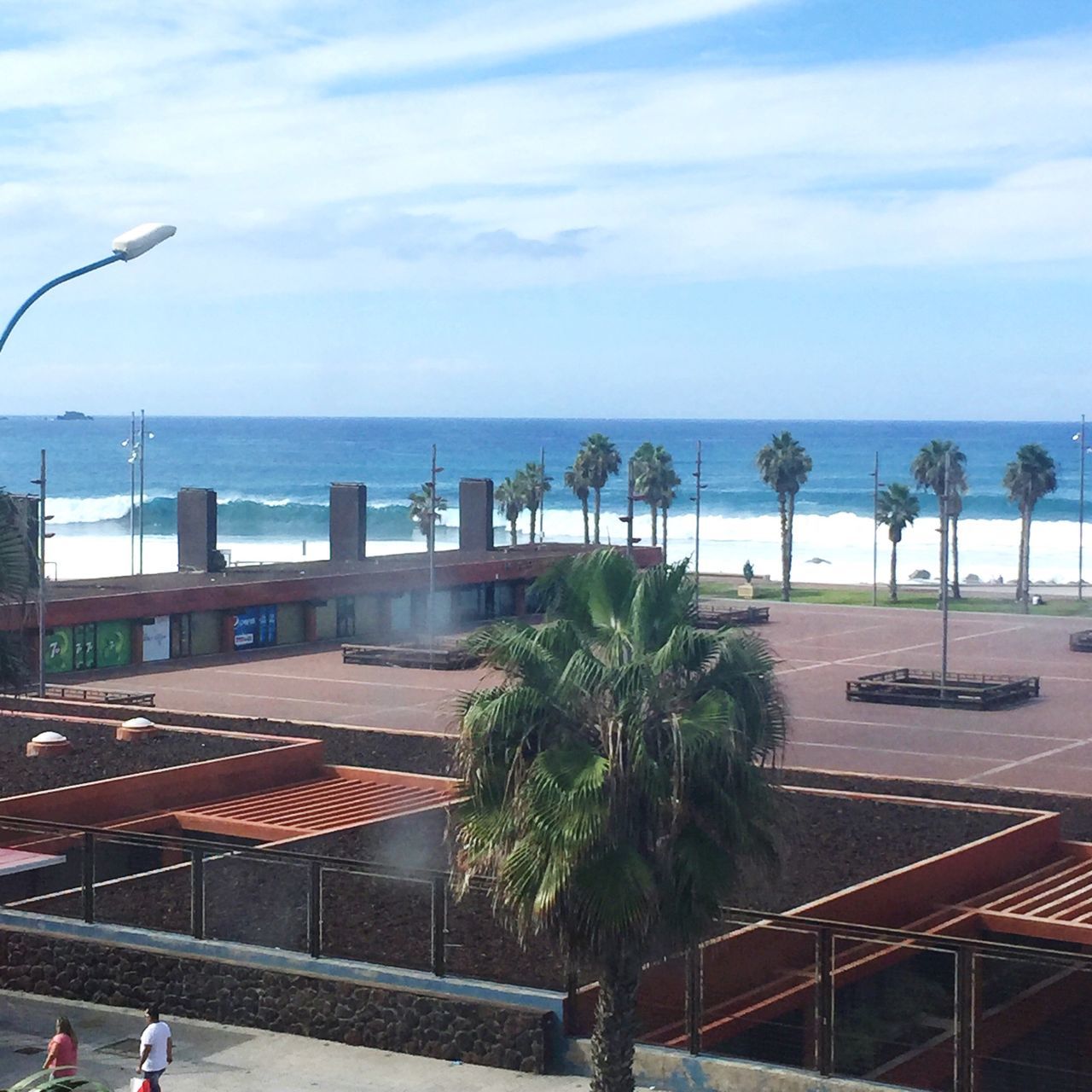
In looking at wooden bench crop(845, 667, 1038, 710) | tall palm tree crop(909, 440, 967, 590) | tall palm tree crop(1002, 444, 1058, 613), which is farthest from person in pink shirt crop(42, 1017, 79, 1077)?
tall palm tree crop(1002, 444, 1058, 613)

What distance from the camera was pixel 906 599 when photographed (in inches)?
3169

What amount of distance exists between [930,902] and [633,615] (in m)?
10.2

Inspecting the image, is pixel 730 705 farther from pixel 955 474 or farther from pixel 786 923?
pixel 955 474

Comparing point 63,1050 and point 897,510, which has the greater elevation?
point 897,510

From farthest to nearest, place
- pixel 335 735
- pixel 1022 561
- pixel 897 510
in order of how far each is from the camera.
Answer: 1. pixel 897 510
2. pixel 1022 561
3. pixel 335 735

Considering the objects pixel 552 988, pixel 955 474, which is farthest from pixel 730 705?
pixel 955 474

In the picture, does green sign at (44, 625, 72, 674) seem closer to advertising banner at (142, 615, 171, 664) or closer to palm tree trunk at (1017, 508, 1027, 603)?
advertising banner at (142, 615, 171, 664)

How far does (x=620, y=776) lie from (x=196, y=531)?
54159mm

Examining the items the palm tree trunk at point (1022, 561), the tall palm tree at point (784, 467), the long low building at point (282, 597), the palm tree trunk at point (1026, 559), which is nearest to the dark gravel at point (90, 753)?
the long low building at point (282, 597)

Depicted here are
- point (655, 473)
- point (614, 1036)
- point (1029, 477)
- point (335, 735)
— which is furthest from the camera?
point (655, 473)

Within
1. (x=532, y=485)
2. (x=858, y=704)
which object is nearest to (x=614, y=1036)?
(x=858, y=704)

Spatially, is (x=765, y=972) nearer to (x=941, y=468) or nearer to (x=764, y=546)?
(x=941, y=468)

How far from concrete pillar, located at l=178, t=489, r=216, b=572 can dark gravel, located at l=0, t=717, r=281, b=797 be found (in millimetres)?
31539

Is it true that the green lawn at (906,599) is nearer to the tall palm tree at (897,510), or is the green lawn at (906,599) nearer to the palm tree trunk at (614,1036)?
the tall palm tree at (897,510)
